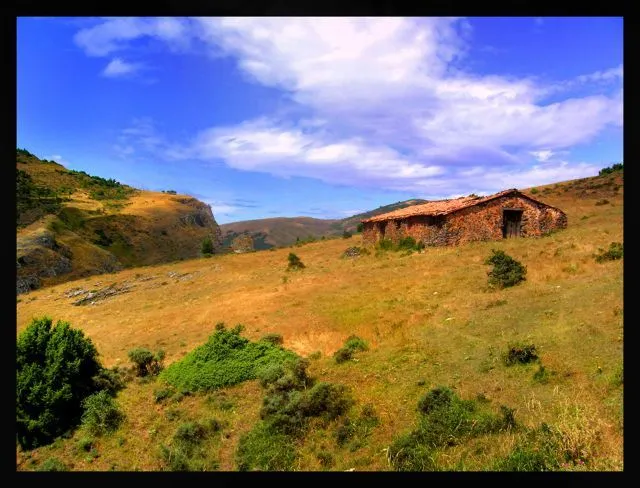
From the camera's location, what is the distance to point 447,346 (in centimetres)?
1139

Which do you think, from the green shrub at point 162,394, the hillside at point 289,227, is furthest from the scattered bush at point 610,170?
the green shrub at point 162,394

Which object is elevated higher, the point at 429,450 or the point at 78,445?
the point at 429,450

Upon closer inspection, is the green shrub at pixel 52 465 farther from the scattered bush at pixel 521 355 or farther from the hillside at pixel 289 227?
the hillside at pixel 289 227

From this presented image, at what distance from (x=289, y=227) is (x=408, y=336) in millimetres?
109944

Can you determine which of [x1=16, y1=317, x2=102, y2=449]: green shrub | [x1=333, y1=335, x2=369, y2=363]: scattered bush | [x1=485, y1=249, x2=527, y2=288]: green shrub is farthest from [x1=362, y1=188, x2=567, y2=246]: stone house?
[x1=16, y1=317, x2=102, y2=449]: green shrub

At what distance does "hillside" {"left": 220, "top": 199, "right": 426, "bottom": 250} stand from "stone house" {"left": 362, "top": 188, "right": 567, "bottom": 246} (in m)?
66.1

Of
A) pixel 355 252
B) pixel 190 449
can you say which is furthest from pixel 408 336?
pixel 355 252

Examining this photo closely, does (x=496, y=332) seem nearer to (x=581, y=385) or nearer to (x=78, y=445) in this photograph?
(x=581, y=385)

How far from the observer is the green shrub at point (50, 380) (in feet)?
32.8

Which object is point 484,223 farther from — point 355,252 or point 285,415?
point 285,415

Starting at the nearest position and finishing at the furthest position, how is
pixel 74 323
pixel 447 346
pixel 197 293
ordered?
pixel 447 346 → pixel 74 323 → pixel 197 293
